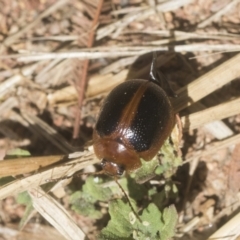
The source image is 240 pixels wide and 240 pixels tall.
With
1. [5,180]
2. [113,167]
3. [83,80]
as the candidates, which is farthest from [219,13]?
[5,180]

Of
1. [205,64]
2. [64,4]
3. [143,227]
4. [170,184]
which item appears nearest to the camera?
[143,227]

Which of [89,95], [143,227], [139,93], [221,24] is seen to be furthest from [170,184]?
[221,24]

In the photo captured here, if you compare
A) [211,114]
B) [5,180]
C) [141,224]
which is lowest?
[141,224]

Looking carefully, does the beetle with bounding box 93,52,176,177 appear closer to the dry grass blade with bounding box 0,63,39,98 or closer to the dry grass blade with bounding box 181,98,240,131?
the dry grass blade with bounding box 181,98,240,131

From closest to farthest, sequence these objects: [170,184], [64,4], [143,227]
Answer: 1. [143,227]
2. [170,184]
3. [64,4]

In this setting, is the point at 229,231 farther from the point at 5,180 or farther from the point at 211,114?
the point at 5,180

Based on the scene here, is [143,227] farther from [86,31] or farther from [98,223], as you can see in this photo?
[86,31]

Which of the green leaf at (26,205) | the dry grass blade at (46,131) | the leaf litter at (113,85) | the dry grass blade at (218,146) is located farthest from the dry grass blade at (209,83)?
the green leaf at (26,205)
